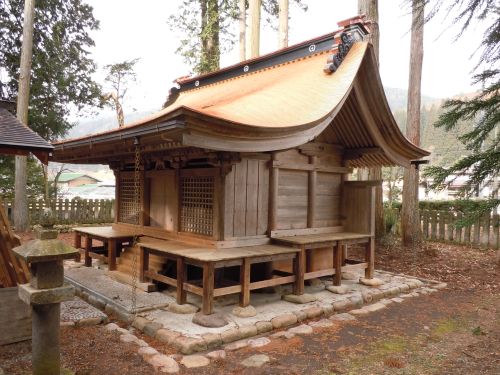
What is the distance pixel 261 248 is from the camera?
254 inches

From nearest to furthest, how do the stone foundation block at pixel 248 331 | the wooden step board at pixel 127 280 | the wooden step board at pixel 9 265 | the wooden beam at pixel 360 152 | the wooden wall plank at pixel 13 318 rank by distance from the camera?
1. the wooden wall plank at pixel 13 318
2. the wooden step board at pixel 9 265
3. the stone foundation block at pixel 248 331
4. the wooden step board at pixel 127 280
5. the wooden beam at pixel 360 152

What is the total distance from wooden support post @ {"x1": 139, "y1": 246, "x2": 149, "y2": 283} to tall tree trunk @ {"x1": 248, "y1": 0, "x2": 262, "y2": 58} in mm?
10749

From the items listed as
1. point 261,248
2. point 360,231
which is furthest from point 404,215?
point 261,248

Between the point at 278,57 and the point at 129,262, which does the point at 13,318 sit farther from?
the point at 278,57

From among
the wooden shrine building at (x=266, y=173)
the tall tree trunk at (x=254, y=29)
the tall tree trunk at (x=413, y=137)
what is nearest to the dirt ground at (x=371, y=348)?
the wooden shrine building at (x=266, y=173)

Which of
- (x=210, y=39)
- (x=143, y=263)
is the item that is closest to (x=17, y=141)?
(x=143, y=263)

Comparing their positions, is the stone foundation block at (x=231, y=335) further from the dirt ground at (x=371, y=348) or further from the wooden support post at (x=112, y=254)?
the wooden support post at (x=112, y=254)

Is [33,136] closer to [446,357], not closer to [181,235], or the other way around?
[181,235]

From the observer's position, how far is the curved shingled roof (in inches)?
186

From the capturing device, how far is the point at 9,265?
454cm

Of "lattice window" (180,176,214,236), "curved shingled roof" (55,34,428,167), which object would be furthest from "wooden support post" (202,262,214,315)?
"curved shingled roof" (55,34,428,167)

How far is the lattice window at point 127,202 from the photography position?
902cm

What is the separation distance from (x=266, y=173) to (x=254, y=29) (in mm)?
10308

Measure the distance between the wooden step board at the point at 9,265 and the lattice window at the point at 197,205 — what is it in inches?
116
